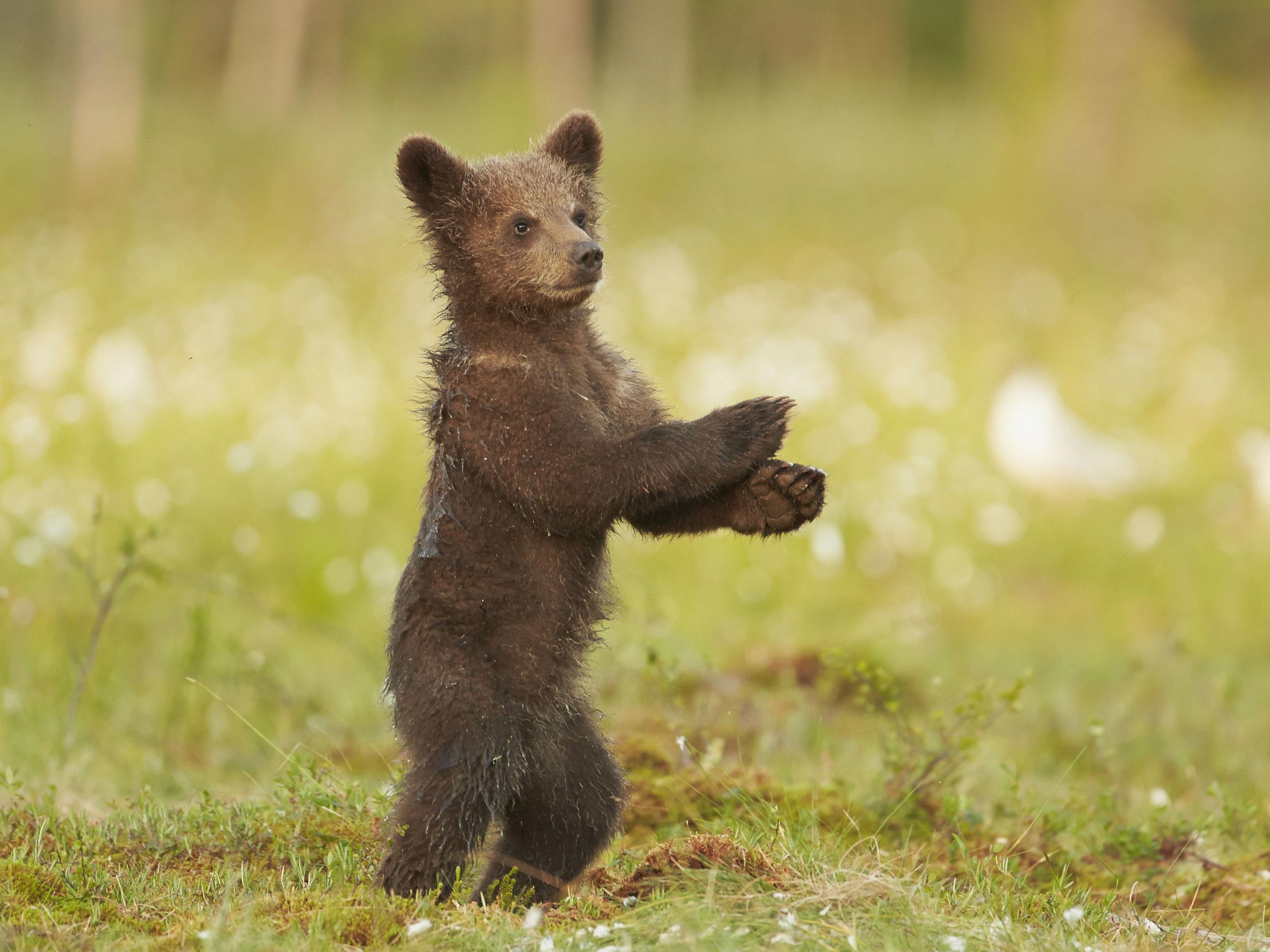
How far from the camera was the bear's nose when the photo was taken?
4207mm

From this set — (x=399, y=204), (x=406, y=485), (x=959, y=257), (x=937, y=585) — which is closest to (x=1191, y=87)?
(x=959, y=257)

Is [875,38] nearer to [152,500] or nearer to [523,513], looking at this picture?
[152,500]

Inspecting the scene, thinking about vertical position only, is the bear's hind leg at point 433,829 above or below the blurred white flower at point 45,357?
below

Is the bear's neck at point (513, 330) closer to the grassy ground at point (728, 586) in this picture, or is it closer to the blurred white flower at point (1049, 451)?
the grassy ground at point (728, 586)

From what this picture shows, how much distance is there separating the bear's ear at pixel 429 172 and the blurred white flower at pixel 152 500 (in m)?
4.32

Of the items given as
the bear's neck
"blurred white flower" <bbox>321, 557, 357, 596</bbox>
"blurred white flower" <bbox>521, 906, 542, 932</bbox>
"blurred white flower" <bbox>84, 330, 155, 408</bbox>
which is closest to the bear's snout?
the bear's neck

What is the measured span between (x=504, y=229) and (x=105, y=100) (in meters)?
15.9

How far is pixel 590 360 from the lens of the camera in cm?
428

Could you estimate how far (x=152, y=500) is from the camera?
27.9ft

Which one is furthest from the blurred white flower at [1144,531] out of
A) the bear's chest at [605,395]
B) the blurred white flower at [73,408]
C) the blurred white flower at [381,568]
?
the blurred white flower at [73,408]

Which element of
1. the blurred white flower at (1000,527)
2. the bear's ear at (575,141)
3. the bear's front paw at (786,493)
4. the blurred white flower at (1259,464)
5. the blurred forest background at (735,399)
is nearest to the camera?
the bear's front paw at (786,493)

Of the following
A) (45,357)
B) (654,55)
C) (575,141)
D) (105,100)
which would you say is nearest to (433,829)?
(575,141)

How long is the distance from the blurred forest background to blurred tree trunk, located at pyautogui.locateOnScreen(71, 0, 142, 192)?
1.9 inches

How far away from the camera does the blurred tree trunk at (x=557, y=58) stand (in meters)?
22.1
